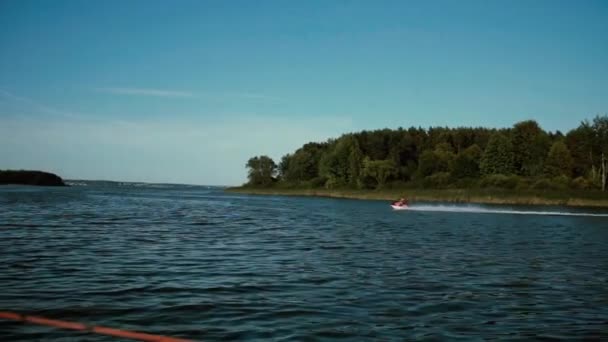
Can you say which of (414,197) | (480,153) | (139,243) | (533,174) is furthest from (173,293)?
(480,153)

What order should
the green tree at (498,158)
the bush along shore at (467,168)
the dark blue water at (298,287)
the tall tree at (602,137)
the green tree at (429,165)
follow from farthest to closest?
the green tree at (429,165) → the green tree at (498,158) → the tall tree at (602,137) → the bush along shore at (467,168) → the dark blue water at (298,287)

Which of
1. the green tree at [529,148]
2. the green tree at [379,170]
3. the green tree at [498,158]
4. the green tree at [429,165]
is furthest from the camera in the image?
the green tree at [429,165]

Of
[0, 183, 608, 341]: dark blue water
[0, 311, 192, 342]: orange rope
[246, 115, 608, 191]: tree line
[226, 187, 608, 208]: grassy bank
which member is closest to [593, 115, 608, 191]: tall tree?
[246, 115, 608, 191]: tree line

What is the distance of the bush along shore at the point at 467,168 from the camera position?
104750 mm

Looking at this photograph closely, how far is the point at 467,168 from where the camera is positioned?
147 m

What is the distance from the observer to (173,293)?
49.5ft

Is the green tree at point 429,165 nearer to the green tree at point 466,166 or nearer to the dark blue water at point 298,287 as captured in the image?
the green tree at point 466,166

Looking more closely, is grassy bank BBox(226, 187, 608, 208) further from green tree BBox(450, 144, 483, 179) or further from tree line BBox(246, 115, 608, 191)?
green tree BBox(450, 144, 483, 179)

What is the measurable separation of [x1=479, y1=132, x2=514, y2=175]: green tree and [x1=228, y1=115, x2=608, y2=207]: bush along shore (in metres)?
0.24

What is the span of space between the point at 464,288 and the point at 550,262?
9319mm

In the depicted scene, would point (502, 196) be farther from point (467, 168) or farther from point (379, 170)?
point (379, 170)

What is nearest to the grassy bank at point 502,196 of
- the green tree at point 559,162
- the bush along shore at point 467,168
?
the bush along shore at point 467,168

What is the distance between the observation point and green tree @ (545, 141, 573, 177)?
127125mm

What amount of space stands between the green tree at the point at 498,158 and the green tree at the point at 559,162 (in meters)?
11.2
